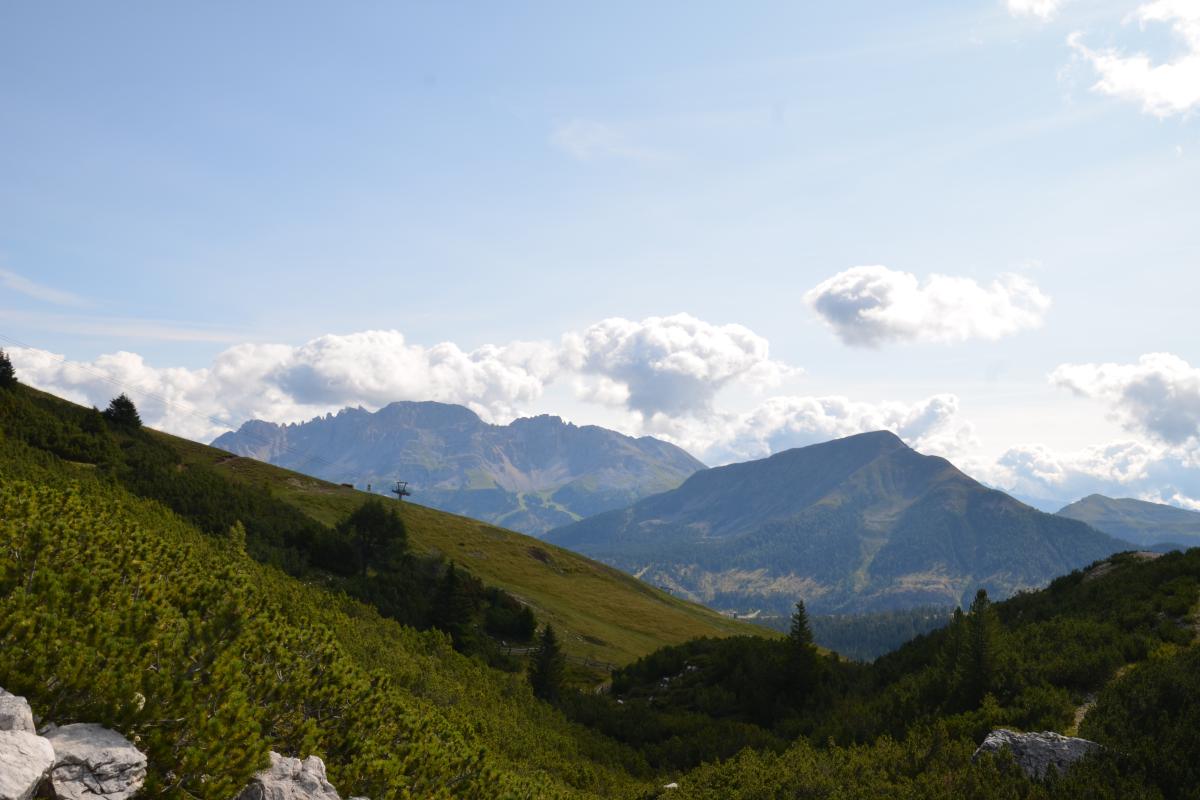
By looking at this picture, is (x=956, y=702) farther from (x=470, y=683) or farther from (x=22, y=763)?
(x=22, y=763)

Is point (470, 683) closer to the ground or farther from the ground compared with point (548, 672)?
farther from the ground

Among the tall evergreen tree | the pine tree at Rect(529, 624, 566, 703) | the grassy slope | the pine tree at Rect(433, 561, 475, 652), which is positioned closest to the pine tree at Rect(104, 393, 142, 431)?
the grassy slope

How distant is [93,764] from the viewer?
10180mm

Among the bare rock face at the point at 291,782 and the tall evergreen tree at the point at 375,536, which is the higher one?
the bare rock face at the point at 291,782

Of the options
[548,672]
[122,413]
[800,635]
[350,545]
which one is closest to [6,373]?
[122,413]

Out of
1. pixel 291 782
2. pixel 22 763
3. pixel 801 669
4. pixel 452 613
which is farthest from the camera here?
pixel 452 613

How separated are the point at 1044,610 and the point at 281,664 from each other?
51.1 m

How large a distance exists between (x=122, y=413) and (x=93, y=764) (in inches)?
3431

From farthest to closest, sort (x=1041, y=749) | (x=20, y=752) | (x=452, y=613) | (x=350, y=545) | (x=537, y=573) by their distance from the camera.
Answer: (x=537, y=573) < (x=350, y=545) < (x=452, y=613) < (x=1041, y=749) < (x=20, y=752)

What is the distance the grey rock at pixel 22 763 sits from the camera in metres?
8.45

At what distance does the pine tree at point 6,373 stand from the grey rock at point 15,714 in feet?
247

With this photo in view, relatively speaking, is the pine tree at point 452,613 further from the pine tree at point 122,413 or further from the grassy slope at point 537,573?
the pine tree at point 122,413

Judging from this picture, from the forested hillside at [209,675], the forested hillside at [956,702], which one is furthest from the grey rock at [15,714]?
the forested hillside at [956,702]

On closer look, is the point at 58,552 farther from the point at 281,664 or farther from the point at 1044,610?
the point at 1044,610
